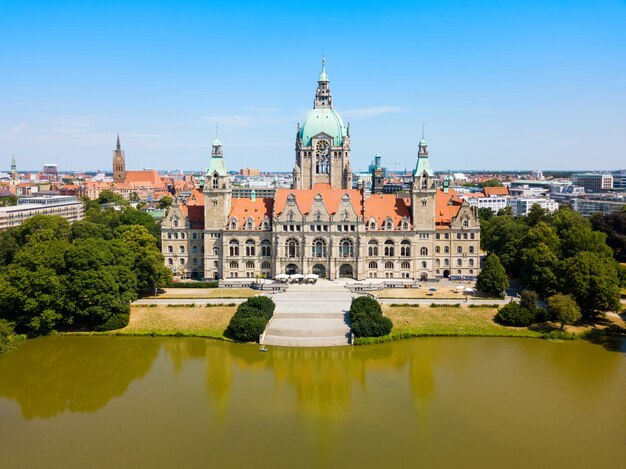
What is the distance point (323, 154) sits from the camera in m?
91.4

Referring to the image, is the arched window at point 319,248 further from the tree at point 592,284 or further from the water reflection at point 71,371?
the tree at point 592,284

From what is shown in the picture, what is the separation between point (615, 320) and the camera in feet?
201

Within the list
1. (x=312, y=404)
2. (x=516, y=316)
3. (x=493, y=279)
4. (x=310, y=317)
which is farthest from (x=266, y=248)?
(x=312, y=404)

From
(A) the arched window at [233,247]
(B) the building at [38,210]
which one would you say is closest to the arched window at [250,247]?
(A) the arched window at [233,247]

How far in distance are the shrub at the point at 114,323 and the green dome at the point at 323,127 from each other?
144 feet

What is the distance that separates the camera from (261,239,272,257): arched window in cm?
8019

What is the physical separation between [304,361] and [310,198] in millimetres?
33852

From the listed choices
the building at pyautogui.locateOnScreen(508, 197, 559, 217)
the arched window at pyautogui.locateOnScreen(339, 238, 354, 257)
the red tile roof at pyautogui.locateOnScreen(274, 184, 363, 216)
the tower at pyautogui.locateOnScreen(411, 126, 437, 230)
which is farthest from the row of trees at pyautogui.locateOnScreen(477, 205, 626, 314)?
the building at pyautogui.locateOnScreen(508, 197, 559, 217)

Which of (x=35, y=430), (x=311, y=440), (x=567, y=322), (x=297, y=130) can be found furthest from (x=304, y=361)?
(x=297, y=130)

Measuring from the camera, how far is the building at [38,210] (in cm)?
12588

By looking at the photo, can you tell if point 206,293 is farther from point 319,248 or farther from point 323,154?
point 323,154

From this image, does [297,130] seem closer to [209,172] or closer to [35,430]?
[209,172]

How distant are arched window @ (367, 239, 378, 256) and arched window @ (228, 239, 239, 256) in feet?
63.0

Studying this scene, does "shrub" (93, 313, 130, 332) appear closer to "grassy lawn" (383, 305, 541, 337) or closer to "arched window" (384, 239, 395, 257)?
"grassy lawn" (383, 305, 541, 337)
